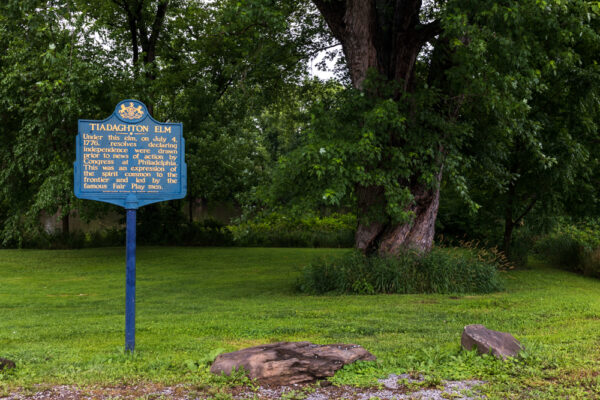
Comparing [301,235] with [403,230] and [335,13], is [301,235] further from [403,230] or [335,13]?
[335,13]

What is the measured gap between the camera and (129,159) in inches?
277

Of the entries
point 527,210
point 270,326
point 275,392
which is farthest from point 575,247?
point 275,392

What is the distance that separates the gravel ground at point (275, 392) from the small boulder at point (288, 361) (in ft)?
0.47

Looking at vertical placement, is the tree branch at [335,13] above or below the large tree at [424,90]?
above

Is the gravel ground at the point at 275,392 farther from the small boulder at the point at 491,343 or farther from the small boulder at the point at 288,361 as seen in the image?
the small boulder at the point at 491,343

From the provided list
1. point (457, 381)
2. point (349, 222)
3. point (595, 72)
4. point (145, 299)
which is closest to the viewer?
point (457, 381)

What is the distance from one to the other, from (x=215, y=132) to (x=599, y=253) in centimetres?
1385

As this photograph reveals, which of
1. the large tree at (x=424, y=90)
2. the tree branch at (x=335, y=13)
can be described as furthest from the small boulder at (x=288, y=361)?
the tree branch at (x=335, y=13)

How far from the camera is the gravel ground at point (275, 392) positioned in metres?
5.05

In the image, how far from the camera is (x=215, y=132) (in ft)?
74.0

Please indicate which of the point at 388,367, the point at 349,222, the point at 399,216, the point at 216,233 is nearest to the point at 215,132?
the point at 216,233

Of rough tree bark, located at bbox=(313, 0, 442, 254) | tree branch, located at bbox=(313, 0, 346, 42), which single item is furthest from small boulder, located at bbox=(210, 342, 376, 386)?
tree branch, located at bbox=(313, 0, 346, 42)

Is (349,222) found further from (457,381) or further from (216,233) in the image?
(457,381)

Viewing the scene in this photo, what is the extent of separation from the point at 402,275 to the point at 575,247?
26.6ft
